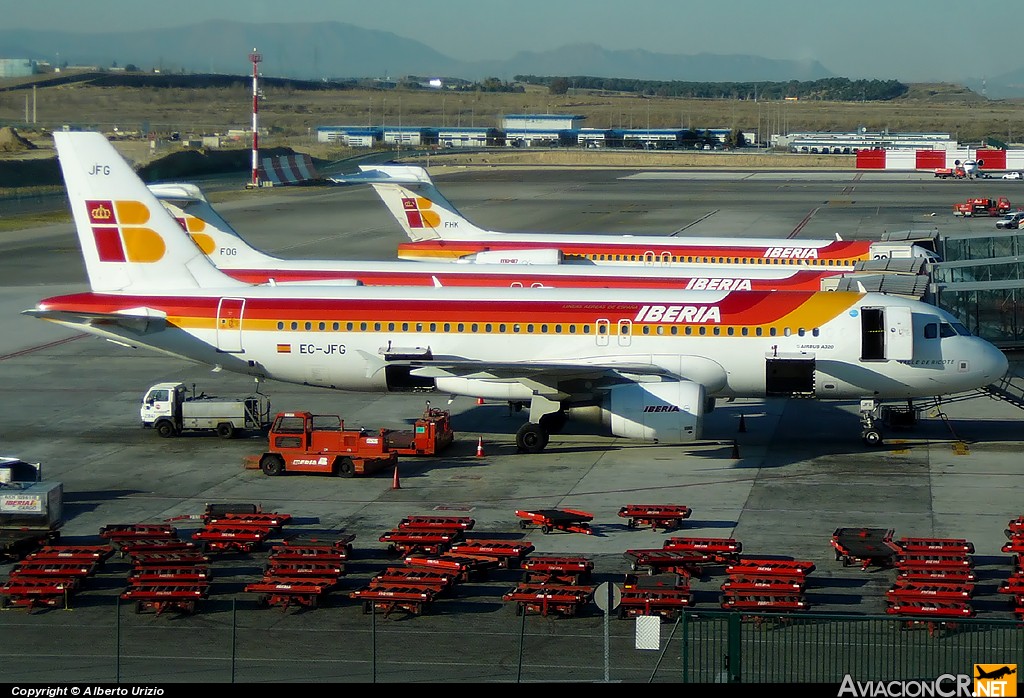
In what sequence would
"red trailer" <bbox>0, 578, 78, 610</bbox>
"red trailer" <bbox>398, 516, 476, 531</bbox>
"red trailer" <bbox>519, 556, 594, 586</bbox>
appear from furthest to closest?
"red trailer" <bbox>398, 516, 476, 531</bbox> < "red trailer" <bbox>519, 556, 594, 586</bbox> < "red trailer" <bbox>0, 578, 78, 610</bbox>

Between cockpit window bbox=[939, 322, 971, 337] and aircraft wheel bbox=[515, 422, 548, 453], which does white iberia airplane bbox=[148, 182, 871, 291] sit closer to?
cockpit window bbox=[939, 322, 971, 337]

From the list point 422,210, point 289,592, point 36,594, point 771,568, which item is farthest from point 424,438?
point 422,210

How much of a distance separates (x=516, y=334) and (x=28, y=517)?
46.3 feet

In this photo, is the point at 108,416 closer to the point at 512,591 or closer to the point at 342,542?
the point at 342,542

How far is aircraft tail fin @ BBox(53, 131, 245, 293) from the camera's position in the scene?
124ft

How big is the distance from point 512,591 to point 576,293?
589 inches

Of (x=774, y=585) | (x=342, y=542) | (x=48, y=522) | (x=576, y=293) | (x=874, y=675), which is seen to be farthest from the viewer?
(x=576, y=293)

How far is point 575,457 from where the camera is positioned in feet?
114

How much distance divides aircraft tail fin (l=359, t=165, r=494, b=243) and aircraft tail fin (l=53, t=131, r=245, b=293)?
25749 millimetres

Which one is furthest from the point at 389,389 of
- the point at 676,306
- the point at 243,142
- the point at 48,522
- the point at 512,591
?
the point at 243,142

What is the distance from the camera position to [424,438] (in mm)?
34812

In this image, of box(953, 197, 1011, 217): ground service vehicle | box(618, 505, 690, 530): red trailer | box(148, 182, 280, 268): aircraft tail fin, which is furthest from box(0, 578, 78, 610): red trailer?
box(953, 197, 1011, 217): ground service vehicle

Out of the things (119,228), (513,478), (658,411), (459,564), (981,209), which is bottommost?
(513,478)

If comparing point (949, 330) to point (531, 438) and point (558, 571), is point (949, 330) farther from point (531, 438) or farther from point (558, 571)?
point (558, 571)
